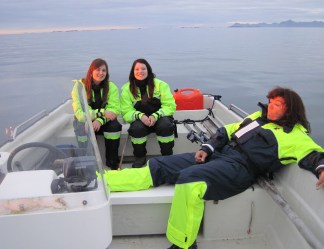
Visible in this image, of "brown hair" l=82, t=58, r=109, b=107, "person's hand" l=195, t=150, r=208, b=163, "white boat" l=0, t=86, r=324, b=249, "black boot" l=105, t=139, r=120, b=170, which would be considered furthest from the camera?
"black boot" l=105, t=139, r=120, b=170

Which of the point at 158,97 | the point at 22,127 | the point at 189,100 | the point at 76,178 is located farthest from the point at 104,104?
the point at 76,178

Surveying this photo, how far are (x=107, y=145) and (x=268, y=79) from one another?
9.93 meters

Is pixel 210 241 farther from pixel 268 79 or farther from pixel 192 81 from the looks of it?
pixel 268 79

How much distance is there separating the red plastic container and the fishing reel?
9.37ft

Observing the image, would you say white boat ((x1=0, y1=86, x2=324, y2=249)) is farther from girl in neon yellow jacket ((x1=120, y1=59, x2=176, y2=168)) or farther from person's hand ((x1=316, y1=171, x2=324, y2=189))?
girl in neon yellow jacket ((x1=120, y1=59, x2=176, y2=168))

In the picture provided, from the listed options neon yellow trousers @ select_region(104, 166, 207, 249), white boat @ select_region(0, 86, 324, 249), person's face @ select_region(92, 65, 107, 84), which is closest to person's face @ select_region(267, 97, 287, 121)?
white boat @ select_region(0, 86, 324, 249)

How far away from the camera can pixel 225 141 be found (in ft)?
7.80

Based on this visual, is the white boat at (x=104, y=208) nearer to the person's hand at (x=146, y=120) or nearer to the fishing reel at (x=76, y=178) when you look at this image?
the fishing reel at (x=76, y=178)

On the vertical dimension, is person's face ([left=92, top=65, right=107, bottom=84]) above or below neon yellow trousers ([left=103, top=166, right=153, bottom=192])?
above

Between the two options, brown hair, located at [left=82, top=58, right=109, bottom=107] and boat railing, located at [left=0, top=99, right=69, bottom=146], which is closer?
boat railing, located at [left=0, top=99, right=69, bottom=146]

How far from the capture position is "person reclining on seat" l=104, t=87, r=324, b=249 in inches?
74.9

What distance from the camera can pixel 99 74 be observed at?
298 cm

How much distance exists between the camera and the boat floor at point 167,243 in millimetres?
2161

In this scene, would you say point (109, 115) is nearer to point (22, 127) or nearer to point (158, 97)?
point (158, 97)
